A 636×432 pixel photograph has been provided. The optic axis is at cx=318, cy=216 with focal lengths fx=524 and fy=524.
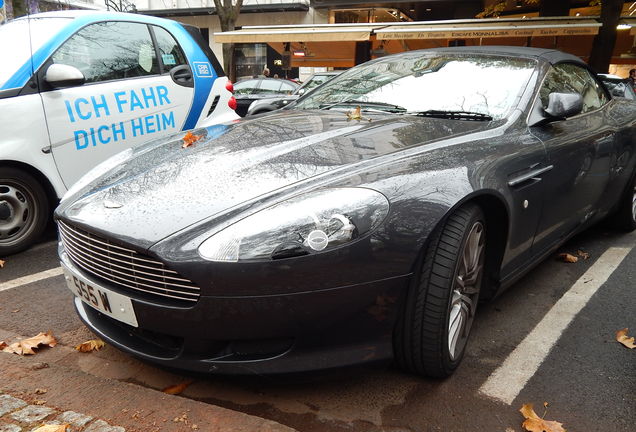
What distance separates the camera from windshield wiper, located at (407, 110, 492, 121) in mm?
2771

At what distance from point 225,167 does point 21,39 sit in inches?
104

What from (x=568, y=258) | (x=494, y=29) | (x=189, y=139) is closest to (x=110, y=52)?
(x=189, y=139)

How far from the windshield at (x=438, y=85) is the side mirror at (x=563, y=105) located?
181 millimetres

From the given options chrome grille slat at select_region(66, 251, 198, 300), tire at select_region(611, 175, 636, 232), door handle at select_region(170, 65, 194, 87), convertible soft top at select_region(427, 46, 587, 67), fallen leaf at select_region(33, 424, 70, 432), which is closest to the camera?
fallen leaf at select_region(33, 424, 70, 432)

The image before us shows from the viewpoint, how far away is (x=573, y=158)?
3041mm

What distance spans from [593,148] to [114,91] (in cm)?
346

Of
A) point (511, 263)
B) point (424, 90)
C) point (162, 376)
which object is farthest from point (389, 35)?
point (162, 376)

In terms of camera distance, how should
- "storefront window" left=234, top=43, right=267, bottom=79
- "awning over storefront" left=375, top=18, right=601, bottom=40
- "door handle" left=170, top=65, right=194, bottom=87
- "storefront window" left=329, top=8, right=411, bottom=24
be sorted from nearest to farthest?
"door handle" left=170, top=65, right=194, bottom=87
"awning over storefront" left=375, top=18, right=601, bottom=40
"storefront window" left=329, top=8, right=411, bottom=24
"storefront window" left=234, top=43, right=267, bottom=79

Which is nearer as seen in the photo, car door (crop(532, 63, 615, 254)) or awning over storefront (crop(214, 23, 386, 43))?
car door (crop(532, 63, 615, 254))

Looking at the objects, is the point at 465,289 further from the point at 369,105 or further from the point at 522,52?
the point at 522,52

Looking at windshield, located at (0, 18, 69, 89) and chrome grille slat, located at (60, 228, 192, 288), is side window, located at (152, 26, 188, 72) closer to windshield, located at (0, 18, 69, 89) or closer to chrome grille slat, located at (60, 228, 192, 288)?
windshield, located at (0, 18, 69, 89)

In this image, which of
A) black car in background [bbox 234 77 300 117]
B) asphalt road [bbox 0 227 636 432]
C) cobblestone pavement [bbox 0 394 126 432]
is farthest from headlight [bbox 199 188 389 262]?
black car in background [bbox 234 77 300 117]

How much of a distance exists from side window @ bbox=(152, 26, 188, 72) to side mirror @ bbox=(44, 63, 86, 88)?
3.28 feet

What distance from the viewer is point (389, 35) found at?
1258cm
